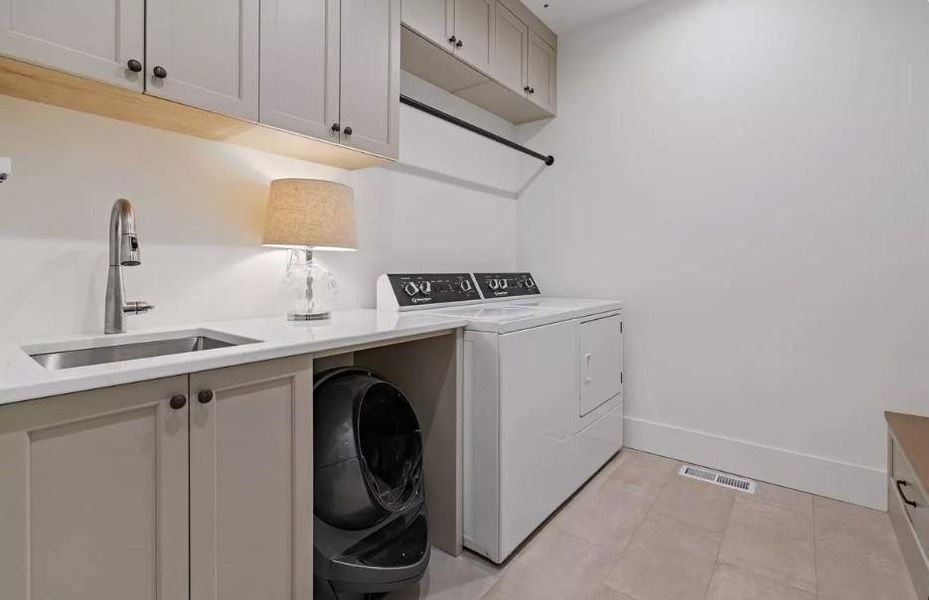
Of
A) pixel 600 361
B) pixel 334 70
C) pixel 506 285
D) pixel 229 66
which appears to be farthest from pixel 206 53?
pixel 600 361

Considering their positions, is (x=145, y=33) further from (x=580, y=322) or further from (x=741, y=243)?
(x=741, y=243)

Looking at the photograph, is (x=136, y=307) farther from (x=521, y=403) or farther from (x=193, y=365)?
(x=521, y=403)

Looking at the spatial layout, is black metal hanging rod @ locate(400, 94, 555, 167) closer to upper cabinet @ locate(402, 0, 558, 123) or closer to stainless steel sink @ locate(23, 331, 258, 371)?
upper cabinet @ locate(402, 0, 558, 123)

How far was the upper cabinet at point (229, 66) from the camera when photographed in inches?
43.2

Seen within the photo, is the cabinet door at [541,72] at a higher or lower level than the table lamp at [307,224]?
higher

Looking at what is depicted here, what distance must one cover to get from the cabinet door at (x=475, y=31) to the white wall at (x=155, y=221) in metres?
0.34

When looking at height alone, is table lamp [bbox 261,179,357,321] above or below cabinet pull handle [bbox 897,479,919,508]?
above

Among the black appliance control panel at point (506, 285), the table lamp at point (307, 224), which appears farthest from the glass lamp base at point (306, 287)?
the black appliance control panel at point (506, 285)

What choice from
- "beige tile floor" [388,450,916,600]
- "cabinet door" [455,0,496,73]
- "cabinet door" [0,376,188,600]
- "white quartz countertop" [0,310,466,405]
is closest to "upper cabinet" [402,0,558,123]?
"cabinet door" [455,0,496,73]

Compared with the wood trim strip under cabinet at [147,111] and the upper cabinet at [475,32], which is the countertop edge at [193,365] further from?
the upper cabinet at [475,32]

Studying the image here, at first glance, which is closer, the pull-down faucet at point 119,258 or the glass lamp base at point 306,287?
the pull-down faucet at point 119,258

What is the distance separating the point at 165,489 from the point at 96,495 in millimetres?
118

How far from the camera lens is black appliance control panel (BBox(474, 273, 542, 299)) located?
267 cm

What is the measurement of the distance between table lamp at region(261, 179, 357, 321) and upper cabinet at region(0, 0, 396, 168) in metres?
0.17
